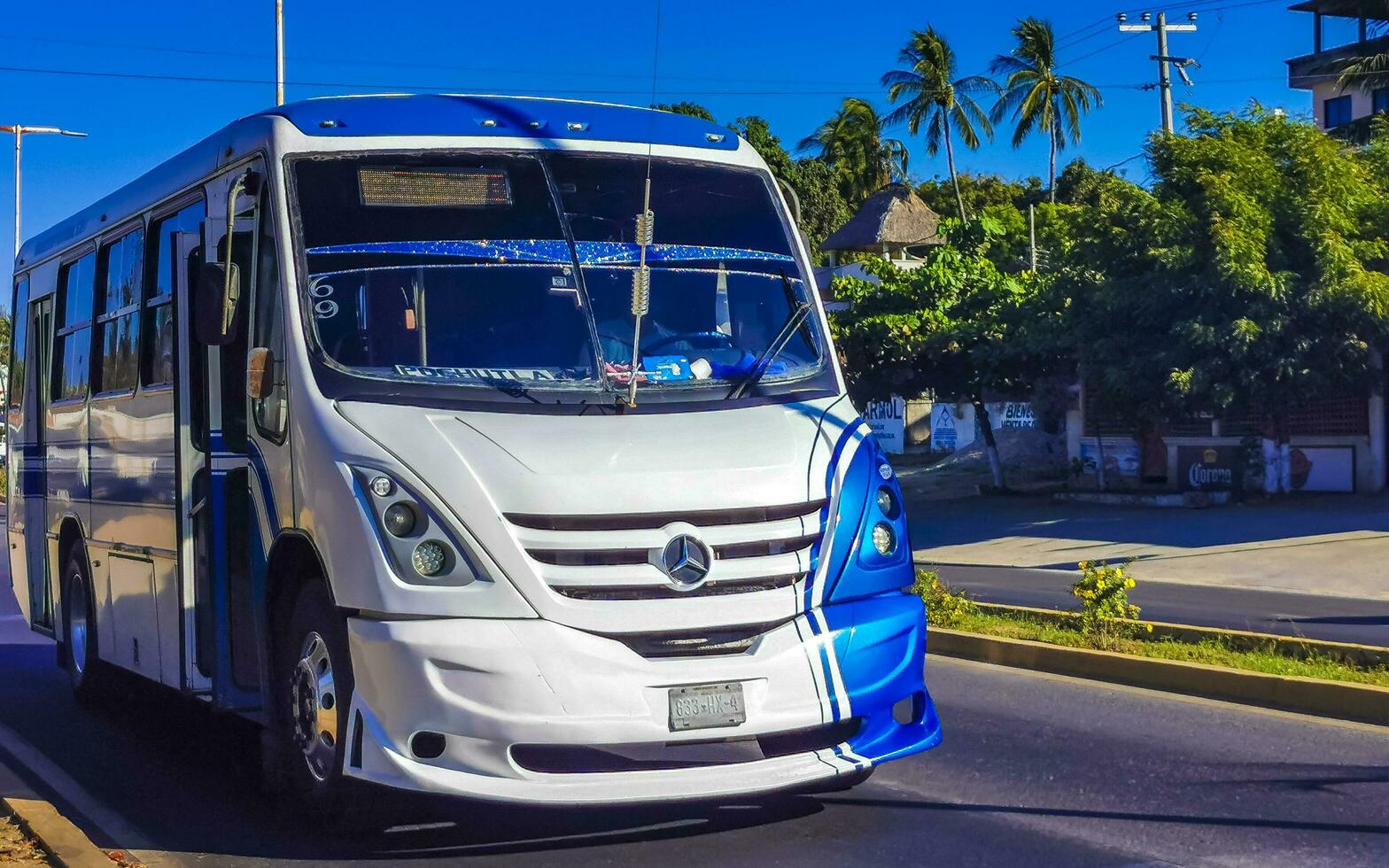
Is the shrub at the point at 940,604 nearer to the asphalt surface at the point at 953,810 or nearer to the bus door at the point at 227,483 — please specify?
the asphalt surface at the point at 953,810

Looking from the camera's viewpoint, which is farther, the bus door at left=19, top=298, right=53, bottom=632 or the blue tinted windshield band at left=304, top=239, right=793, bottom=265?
the bus door at left=19, top=298, right=53, bottom=632

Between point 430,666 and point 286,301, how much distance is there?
1797 millimetres

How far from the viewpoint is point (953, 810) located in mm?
7004

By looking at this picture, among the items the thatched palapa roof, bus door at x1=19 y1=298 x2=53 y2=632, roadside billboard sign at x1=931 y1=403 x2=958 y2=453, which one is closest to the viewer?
bus door at x1=19 y1=298 x2=53 y2=632

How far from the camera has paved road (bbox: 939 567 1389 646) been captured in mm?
14273

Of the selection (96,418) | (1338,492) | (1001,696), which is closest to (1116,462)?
(1338,492)

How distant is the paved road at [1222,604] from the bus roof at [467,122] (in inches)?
294

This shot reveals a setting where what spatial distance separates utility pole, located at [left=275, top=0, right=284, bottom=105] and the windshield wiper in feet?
66.1

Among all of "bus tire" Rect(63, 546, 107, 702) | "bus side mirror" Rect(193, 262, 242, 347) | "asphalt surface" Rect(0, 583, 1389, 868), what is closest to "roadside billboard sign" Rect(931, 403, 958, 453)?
"bus tire" Rect(63, 546, 107, 702)

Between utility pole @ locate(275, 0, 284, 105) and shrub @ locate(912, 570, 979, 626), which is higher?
utility pole @ locate(275, 0, 284, 105)

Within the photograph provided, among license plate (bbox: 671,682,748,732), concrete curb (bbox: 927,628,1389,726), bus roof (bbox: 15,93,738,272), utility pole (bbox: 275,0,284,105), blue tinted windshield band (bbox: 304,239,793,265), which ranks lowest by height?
concrete curb (bbox: 927,628,1389,726)

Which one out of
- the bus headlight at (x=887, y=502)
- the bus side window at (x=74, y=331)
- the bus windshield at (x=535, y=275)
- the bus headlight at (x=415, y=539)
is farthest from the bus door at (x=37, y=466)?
A: the bus headlight at (x=887, y=502)

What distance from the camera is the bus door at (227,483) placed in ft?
23.9

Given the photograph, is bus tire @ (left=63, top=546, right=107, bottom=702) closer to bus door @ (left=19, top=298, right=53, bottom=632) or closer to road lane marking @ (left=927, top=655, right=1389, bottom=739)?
bus door @ (left=19, top=298, right=53, bottom=632)
